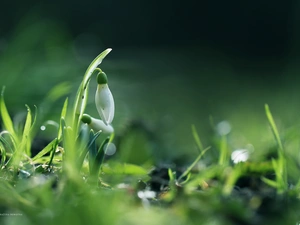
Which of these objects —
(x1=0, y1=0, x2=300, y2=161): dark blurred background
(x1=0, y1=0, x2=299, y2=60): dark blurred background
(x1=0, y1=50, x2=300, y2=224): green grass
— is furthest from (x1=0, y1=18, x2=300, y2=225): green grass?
(x1=0, y1=0, x2=299, y2=60): dark blurred background

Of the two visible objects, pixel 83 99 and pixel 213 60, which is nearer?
pixel 83 99

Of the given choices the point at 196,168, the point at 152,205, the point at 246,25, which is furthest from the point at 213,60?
the point at 152,205

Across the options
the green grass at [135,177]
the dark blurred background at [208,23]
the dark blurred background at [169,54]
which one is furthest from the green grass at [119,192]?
the dark blurred background at [208,23]

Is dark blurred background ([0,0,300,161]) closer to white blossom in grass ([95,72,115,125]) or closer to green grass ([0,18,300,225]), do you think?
green grass ([0,18,300,225])

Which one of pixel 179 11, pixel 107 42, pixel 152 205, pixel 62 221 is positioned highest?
pixel 179 11

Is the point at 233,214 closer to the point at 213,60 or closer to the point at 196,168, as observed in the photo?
the point at 196,168

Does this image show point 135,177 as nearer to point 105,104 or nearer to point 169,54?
point 105,104
